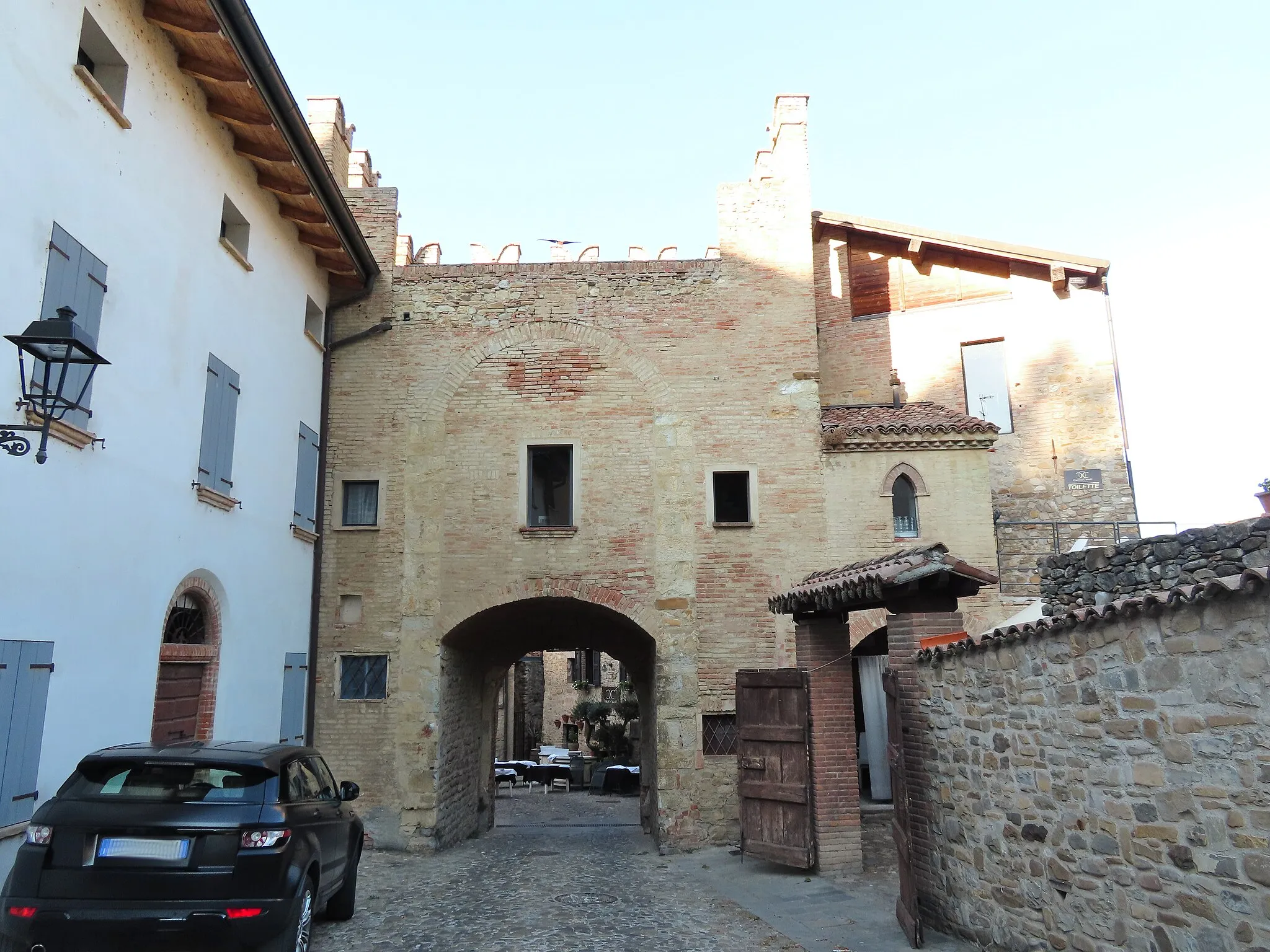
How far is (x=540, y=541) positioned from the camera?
41.3 feet

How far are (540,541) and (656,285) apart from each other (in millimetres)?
4222

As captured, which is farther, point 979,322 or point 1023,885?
point 979,322

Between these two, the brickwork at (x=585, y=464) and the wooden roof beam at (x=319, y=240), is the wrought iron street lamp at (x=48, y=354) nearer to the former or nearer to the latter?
the wooden roof beam at (x=319, y=240)

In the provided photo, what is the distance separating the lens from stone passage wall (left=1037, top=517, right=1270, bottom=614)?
7.32 m

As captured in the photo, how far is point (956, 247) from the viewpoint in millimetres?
15898

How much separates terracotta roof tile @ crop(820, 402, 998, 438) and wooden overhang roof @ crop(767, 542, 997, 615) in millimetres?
4687

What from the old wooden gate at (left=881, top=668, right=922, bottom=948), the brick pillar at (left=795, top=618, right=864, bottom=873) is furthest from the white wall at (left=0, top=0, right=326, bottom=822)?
the old wooden gate at (left=881, top=668, right=922, bottom=948)

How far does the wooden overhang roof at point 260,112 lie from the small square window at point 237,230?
0.73 m

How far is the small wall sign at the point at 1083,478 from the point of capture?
48.0 feet

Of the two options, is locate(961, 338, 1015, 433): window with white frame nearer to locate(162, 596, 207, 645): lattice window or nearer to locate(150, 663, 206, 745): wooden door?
locate(162, 596, 207, 645): lattice window

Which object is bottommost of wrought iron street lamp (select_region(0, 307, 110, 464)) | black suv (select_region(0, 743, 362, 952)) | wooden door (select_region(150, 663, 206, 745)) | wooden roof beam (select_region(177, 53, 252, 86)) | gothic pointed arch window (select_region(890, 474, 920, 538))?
black suv (select_region(0, 743, 362, 952))

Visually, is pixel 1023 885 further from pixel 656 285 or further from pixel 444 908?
pixel 656 285

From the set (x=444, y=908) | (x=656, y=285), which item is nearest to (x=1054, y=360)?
(x=656, y=285)

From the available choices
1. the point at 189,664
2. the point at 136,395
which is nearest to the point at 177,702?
the point at 189,664
